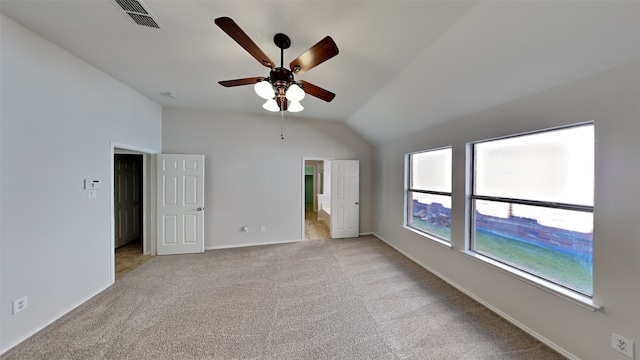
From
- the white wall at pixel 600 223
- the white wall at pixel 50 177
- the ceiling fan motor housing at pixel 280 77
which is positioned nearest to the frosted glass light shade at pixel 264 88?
the ceiling fan motor housing at pixel 280 77

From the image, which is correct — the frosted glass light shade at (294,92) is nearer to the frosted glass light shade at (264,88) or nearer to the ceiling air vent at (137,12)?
the frosted glass light shade at (264,88)

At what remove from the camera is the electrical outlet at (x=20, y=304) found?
172 centimetres

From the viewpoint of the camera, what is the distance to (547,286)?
1.77 m

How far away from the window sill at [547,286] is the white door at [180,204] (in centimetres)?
452

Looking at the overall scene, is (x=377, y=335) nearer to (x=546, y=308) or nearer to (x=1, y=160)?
(x=546, y=308)

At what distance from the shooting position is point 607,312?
1455mm

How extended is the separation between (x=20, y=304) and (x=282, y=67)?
316cm

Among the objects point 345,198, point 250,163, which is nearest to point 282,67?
point 250,163

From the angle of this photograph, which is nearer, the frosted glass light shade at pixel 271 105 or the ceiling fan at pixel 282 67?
the ceiling fan at pixel 282 67

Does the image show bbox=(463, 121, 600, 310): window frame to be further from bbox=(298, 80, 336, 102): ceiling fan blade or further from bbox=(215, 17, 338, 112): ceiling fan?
bbox=(215, 17, 338, 112): ceiling fan

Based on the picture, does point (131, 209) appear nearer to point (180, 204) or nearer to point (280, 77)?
point (180, 204)

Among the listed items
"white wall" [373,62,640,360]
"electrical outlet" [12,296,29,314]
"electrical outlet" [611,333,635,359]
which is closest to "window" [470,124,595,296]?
"white wall" [373,62,640,360]

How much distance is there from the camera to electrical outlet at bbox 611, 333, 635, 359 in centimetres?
136

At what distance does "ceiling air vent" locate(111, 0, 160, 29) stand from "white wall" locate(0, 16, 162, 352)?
1061mm
